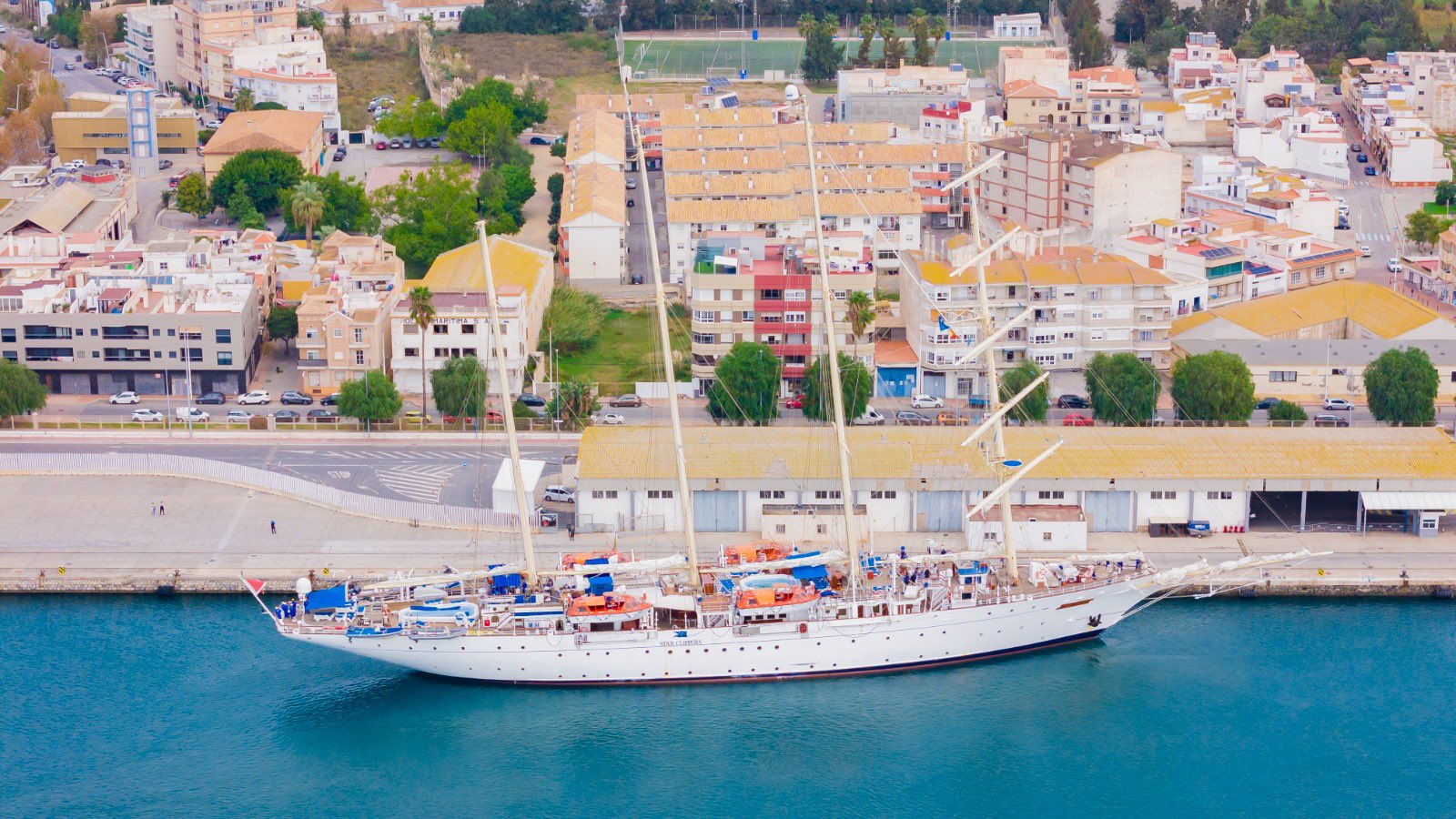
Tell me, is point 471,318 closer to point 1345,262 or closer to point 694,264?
point 694,264

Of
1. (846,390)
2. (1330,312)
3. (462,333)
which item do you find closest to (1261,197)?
(1330,312)

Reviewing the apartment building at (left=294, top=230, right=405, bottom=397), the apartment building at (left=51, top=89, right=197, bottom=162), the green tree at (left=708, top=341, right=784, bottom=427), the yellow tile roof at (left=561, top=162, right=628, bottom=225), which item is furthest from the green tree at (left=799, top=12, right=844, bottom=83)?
the green tree at (left=708, top=341, right=784, bottom=427)

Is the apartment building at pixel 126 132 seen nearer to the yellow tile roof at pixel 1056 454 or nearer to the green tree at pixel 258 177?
the green tree at pixel 258 177

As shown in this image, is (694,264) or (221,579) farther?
(694,264)

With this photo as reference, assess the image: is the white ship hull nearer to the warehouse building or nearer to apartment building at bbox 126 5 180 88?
the warehouse building

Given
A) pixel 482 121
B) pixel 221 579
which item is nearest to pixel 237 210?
pixel 482 121

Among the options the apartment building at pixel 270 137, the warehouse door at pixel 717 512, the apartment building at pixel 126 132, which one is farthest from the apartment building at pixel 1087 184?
the apartment building at pixel 126 132

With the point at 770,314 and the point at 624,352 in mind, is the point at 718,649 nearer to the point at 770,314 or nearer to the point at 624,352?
the point at 770,314
